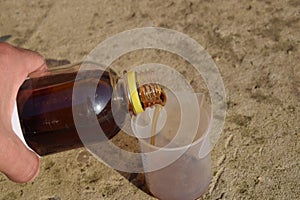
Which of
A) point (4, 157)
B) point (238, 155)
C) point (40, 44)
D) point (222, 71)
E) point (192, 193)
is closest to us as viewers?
point (4, 157)

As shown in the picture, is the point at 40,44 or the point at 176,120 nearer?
the point at 176,120

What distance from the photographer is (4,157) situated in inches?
40.0

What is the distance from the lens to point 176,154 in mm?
1085

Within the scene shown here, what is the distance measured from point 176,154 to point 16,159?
319mm

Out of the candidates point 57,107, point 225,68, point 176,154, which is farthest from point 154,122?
point 225,68

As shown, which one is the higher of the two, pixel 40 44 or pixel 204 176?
pixel 40 44

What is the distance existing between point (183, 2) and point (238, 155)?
0.60 m

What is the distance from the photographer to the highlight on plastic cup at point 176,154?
3.64 ft

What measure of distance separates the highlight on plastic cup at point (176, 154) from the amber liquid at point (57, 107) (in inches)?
3.4

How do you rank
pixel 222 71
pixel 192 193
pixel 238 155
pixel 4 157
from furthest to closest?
pixel 222 71 → pixel 238 155 → pixel 192 193 → pixel 4 157

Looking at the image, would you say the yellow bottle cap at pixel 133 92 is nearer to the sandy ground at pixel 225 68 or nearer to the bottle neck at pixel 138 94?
the bottle neck at pixel 138 94

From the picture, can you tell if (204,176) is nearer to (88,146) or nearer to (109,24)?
(88,146)

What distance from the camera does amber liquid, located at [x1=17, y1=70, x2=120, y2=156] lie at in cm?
113

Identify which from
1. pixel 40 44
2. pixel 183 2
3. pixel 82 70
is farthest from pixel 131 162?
pixel 183 2
